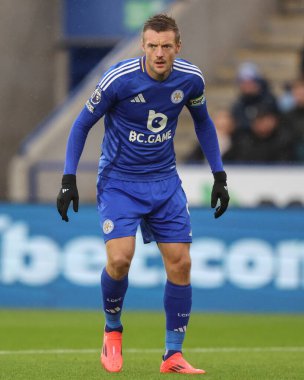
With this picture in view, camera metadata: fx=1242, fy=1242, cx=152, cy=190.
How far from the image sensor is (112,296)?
24.9 ft

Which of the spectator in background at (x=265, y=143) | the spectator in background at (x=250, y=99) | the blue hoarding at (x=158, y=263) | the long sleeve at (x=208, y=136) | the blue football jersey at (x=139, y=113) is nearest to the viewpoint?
the blue football jersey at (x=139, y=113)

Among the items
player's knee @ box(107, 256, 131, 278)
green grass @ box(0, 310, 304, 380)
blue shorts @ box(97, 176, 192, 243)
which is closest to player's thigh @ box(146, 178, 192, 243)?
blue shorts @ box(97, 176, 192, 243)

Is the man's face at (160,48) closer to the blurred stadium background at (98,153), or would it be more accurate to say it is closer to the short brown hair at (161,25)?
the short brown hair at (161,25)

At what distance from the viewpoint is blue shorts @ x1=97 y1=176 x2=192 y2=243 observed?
7.43m

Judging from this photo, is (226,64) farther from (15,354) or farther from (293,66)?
(15,354)

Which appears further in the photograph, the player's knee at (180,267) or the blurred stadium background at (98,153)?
the blurred stadium background at (98,153)

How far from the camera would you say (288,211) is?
512 inches

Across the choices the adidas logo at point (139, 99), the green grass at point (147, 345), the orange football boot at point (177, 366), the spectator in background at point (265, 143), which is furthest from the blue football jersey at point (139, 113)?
the spectator in background at point (265, 143)

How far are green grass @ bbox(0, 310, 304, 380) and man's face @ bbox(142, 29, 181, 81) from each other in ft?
5.95

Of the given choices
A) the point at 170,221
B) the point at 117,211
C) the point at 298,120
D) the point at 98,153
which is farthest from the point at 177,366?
the point at 98,153

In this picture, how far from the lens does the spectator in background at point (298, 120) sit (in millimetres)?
14734

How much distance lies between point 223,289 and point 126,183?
5.45 meters

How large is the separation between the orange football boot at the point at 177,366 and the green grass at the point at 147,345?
6cm

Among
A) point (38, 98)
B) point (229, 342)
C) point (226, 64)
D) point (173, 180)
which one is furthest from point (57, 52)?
point (173, 180)
